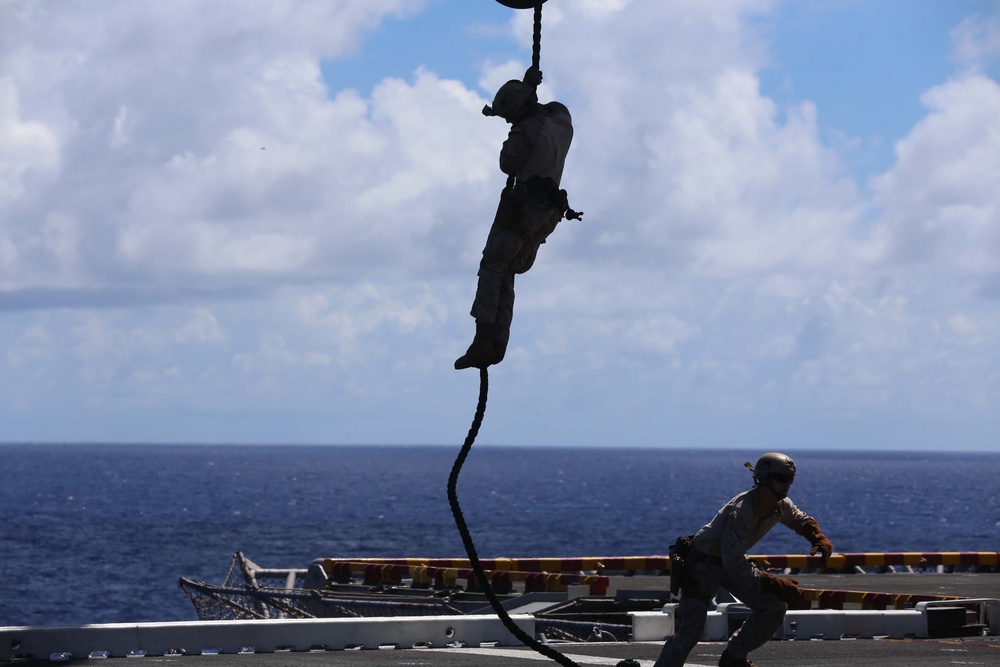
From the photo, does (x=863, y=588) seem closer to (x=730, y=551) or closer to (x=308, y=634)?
(x=308, y=634)

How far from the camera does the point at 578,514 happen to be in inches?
4751

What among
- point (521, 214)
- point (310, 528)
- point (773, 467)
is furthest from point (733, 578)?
point (310, 528)

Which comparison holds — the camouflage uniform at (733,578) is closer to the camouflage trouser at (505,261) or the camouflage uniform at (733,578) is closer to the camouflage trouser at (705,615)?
the camouflage trouser at (705,615)

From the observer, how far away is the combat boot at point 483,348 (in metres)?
10.6

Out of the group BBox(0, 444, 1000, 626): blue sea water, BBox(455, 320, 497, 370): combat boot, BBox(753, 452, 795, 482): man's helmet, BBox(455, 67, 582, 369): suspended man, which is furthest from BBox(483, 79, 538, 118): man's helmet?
BBox(0, 444, 1000, 626): blue sea water

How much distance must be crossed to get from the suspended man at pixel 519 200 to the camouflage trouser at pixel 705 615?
249 centimetres

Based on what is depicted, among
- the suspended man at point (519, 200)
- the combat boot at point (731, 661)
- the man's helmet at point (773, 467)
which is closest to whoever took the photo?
the suspended man at point (519, 200)

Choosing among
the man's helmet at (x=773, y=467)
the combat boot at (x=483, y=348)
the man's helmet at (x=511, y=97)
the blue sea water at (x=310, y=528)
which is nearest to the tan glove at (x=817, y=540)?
the man's helmet at (x=773, y=467)

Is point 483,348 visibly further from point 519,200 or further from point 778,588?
point 778,588

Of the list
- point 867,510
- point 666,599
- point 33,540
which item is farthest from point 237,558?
point 867,510

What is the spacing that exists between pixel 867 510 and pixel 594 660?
12146 cm

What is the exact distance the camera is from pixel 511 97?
10.4m

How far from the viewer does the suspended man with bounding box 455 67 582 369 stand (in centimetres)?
1039

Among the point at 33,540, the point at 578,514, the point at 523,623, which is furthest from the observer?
the point at 578,514
